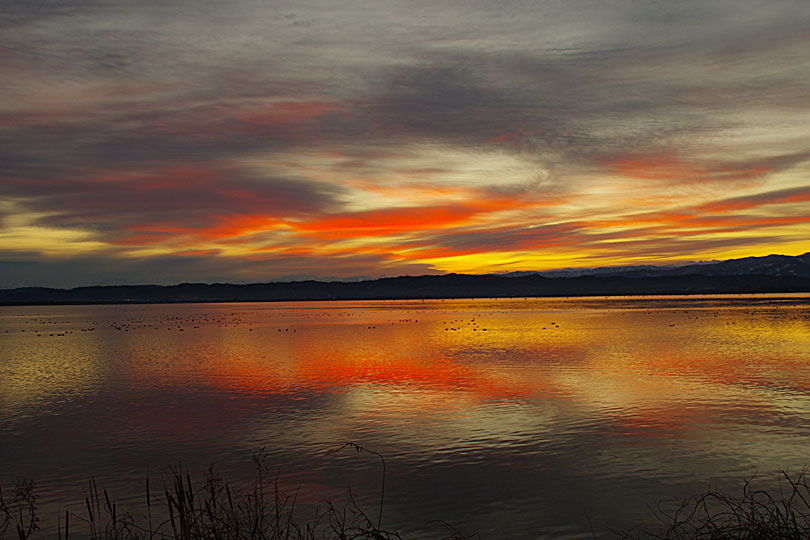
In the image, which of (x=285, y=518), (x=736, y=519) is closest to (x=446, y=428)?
(x=285, y=518)

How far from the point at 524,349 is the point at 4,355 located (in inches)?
1397

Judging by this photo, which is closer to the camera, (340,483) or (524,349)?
(340,483)

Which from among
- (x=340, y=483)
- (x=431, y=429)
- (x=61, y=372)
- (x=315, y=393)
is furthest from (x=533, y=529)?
(x=61, y=372)

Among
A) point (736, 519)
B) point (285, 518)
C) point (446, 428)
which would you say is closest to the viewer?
point (736, 519)

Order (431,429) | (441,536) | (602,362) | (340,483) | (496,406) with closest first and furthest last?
1. (441,536)
2. (340,483)
3. (431,429)
4. (496,406)
5. (602,362)

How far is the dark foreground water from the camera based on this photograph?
12.8 m

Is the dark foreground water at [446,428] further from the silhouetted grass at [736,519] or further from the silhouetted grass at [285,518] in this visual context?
the silhouetted grass at [736,519]

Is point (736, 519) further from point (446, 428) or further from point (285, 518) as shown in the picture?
point (446, 428)

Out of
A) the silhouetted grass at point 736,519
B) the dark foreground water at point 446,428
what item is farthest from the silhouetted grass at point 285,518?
the dark foreground water at point 446,428

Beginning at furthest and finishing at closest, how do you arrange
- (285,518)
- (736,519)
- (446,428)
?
(446,428), (285,518), (736,519)

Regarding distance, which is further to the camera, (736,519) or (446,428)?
(446,428)

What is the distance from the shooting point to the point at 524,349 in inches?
1645

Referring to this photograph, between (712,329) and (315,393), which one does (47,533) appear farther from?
(712,329)

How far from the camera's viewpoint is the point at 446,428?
18.4m
